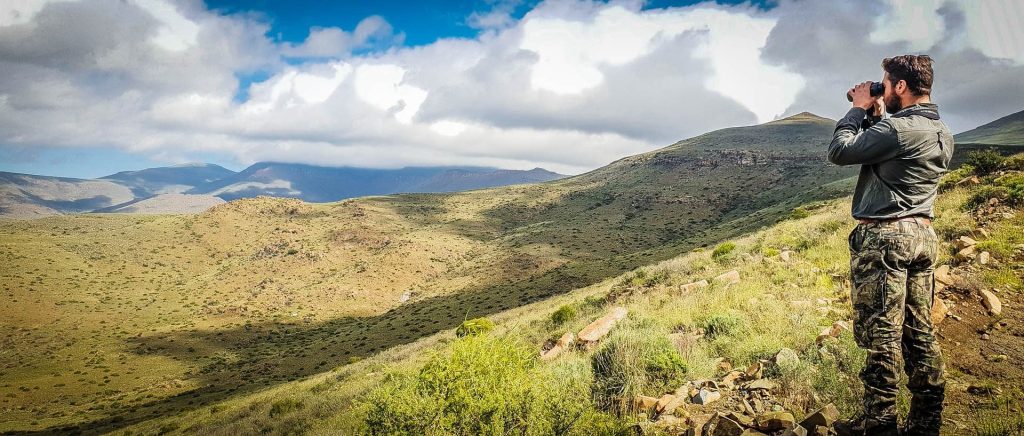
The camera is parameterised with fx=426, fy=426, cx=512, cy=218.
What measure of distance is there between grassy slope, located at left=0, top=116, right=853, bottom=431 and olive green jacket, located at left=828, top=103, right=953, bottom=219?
3697 centimetres

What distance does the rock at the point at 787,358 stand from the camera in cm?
502

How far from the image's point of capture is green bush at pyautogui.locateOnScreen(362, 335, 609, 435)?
4.19 m

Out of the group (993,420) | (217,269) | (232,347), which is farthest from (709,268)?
(217,269)

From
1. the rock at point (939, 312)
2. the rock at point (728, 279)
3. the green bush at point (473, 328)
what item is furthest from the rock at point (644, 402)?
the rock at point (728, 279)

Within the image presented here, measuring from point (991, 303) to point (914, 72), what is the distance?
4.29 meters

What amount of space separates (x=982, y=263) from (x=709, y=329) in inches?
179

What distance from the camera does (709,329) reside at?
7516 mm

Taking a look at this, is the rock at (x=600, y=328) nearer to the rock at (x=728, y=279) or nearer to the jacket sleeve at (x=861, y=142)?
the rock at (x=728, y=279)

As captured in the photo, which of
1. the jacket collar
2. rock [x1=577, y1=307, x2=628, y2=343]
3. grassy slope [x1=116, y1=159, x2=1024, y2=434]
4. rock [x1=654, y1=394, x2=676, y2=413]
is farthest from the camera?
rock [x1=577, y1=307, x2=628, y2=343]

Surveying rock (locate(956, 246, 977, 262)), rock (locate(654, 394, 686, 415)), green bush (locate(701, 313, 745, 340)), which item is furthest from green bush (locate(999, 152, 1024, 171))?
rock (locate(654, 394, 686, 415))

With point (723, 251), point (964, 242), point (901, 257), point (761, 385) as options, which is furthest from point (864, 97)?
point (723, 251)

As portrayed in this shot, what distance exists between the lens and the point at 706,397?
4.92m

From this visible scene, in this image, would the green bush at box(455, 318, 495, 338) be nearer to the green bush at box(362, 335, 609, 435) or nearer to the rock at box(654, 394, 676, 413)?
the green bush at box(362, 335, 609, 435)

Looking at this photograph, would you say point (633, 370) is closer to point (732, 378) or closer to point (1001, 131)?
point (732, 378)
